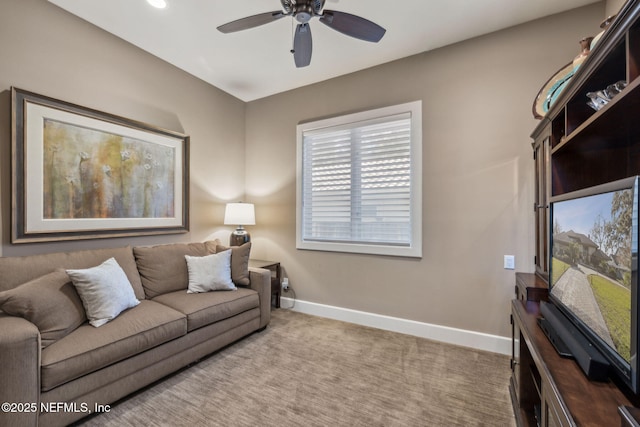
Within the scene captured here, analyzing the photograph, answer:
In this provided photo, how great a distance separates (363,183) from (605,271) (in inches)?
90.8

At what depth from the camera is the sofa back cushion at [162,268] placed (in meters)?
2.55

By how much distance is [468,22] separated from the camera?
7.87ft

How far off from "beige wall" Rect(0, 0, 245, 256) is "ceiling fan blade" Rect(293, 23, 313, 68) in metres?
1.74

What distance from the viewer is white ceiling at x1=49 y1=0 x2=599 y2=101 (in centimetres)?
221

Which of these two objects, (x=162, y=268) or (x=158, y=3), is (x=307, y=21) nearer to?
(x=158, y=3)

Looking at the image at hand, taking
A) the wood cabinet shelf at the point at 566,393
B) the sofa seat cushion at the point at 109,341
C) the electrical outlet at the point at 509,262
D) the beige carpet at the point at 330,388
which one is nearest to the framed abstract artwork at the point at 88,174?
the sofa seat cushion at the point at 109,341

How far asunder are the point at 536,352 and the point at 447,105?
230 centimetres

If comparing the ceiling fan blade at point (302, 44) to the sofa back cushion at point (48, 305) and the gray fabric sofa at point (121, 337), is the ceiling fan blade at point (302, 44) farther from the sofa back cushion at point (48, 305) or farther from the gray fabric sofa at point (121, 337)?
the sofa back cushion at point (48, 305)

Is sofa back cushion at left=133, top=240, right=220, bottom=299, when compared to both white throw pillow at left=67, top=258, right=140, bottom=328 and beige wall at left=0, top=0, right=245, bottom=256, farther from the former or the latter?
white throw pillow at left=67, top=258, right=140, bottom=328

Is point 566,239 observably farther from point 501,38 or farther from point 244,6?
point 244,6

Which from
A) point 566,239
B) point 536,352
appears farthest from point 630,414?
point 566,239

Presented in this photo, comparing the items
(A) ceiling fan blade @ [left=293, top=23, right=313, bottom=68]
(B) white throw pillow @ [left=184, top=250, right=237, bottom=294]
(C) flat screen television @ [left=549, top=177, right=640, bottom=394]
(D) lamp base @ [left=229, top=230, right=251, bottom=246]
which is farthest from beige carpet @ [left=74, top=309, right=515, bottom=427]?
(A) ceiling fan blade @ [left=293, top=23, right=313, bottom=68]

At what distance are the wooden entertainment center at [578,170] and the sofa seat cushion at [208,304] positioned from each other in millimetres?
2142

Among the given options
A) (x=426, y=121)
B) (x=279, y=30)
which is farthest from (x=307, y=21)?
(x=426, y=121)
